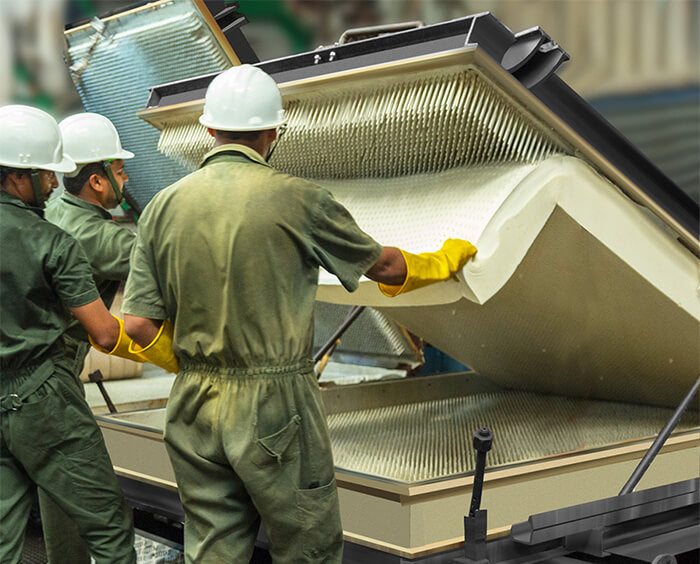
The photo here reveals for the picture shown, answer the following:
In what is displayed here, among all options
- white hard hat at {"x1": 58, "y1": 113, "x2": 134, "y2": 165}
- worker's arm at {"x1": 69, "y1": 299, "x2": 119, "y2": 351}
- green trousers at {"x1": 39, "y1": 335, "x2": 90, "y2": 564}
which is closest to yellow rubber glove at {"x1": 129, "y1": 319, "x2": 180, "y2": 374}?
worker's arm at {"x1": 69, "y1": 299, "x2": 119, "y2": 351}

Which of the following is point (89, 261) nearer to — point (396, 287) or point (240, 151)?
point (240, 151)

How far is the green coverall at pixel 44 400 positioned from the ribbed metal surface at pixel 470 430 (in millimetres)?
658

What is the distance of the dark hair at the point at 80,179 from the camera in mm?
2553

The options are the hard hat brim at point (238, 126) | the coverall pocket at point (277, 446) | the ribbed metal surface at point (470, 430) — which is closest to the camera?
the coverall pocket at point (277, 446)

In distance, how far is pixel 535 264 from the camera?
7.70 ft

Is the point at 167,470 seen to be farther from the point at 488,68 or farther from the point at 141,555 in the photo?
the point at 488,68

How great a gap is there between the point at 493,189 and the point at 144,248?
0.87 m

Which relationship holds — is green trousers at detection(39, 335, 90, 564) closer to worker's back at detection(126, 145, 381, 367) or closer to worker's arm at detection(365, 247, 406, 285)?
worker's back at detection(126, 145, 381, 367)

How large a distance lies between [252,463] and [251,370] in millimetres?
188

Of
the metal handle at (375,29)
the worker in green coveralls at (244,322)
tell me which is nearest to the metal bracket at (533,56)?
the worker in green coveralls at (244,322)

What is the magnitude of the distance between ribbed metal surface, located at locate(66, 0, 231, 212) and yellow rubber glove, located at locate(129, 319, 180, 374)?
157 cm

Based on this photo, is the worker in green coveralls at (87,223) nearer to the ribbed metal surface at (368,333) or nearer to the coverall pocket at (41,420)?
the coverall pocket at (41,420)

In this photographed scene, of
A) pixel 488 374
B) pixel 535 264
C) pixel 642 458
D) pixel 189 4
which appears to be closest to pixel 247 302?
pixel 535 264

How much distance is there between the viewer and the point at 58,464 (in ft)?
7.04
